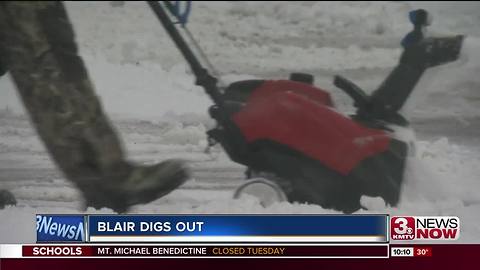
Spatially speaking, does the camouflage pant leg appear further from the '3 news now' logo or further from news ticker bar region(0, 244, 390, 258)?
the '3 news now' logo

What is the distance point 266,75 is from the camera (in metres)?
1.90

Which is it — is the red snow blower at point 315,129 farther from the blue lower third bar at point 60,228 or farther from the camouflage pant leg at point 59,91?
the blue lower third bar at point 60,228

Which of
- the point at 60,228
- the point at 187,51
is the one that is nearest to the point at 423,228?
the point at 187,51

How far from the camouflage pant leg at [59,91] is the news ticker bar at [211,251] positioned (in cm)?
22

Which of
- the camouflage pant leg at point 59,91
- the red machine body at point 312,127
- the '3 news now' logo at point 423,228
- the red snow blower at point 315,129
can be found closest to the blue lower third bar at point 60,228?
the camouflage pant leg at point 59,91

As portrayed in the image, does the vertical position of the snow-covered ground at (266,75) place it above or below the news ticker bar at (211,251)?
above

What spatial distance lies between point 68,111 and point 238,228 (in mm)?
656

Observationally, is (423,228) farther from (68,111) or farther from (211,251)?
(68,111)

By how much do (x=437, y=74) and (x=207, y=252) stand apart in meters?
0.91

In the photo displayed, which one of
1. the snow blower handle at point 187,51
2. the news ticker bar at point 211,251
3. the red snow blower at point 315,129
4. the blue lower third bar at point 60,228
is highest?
the snow blower handle at point 187,51

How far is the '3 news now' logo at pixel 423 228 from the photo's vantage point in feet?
6.25

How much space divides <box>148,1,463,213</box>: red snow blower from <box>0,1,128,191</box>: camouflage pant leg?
0.31 meters

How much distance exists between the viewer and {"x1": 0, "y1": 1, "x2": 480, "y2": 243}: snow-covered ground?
187 centimetres

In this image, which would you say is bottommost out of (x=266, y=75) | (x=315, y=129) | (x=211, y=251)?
(x=211, y=251)
